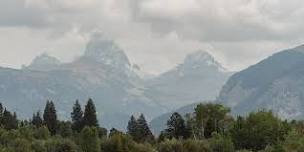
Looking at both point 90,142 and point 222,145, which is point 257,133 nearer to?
point 222,145

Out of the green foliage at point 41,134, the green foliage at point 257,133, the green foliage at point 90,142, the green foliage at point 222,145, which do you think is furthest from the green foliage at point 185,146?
the green foliage at point 41,134

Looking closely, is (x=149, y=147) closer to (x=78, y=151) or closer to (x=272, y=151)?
(x=78, y=151)

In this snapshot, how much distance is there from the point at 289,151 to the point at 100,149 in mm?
46566

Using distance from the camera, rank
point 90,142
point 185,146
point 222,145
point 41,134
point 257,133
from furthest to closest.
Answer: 1. point 41,134
2. point 257,133
3. point 185,146
4. point 90,142
5. point 222,145

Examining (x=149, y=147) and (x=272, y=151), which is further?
(x=149, y=147)

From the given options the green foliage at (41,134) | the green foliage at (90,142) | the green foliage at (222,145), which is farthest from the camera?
the green foliage at (41,134)

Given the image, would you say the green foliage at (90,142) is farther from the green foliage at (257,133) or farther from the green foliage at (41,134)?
the green foliage at (257,133)

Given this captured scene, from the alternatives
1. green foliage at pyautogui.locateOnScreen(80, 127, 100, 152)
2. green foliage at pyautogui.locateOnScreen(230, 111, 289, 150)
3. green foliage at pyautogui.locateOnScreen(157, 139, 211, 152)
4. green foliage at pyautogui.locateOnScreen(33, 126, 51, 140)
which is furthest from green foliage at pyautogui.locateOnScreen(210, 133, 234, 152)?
green foliage at pyautogui.locateOnScreen(33, 126, 51, 140)

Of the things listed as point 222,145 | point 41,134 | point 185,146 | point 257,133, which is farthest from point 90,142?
point 257,133

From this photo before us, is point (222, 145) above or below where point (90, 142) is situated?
below

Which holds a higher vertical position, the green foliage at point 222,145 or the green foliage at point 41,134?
the green foliage at point 41,134

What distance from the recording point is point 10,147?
156 metres

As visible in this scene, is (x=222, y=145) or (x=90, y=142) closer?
(x=222, y=145)

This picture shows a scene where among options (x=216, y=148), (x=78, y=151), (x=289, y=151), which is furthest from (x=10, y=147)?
(x=289, y=151)
